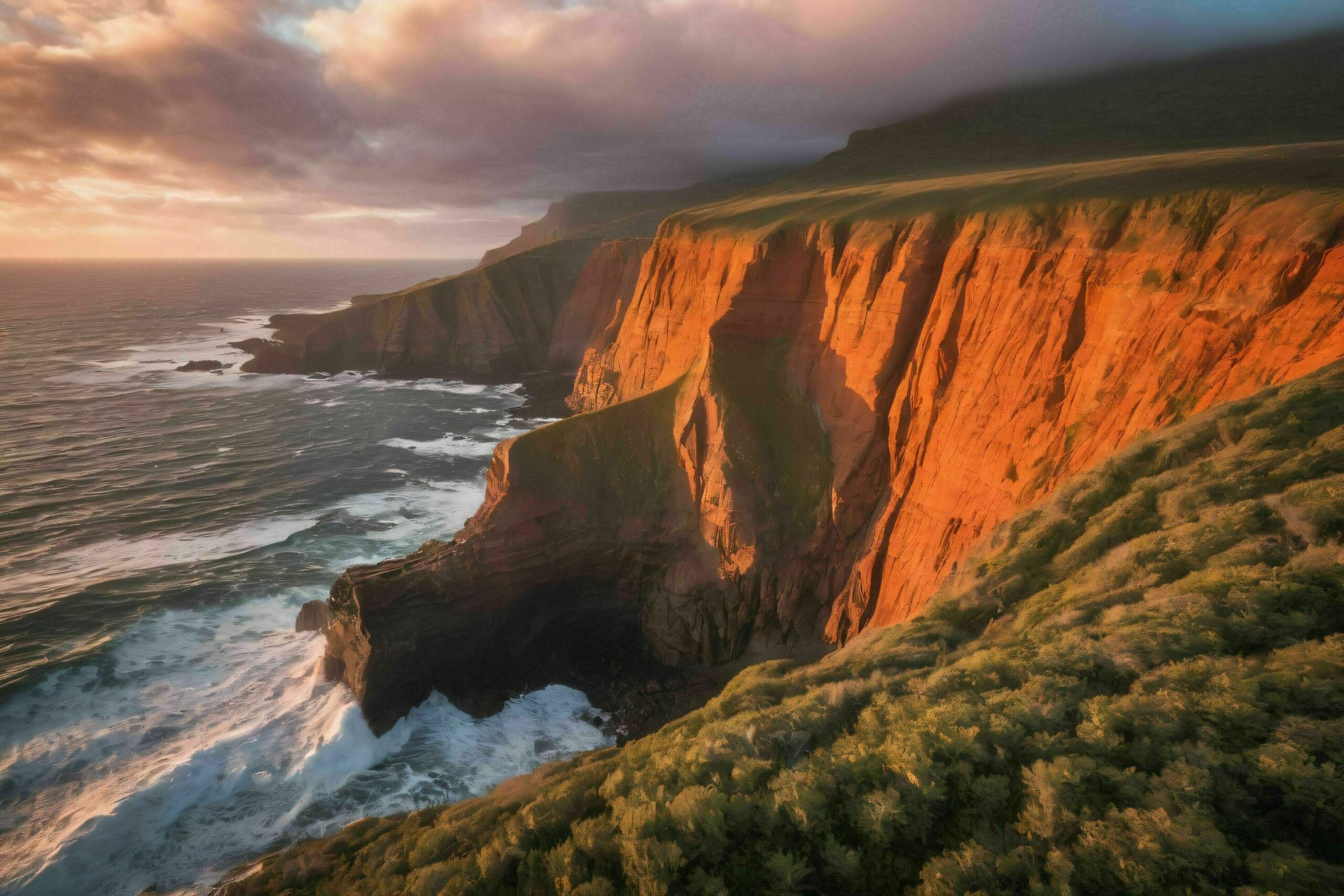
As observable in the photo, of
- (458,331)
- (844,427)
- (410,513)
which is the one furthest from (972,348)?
(458,331)

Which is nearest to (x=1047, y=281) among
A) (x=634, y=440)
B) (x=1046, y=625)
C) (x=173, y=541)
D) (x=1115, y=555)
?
(x=1115, y=555)

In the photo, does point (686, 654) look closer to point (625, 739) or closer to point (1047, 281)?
point (625, 739)

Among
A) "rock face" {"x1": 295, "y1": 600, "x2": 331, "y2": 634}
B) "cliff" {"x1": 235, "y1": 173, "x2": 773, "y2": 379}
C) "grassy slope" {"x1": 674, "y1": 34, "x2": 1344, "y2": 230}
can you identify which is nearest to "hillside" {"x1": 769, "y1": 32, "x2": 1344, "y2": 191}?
"grassy slope" {"x1": 674, "y1": 34, "x2": 1344, "y2": 230}

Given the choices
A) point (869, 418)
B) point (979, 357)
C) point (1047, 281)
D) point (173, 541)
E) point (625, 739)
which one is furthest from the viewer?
point (173, 541)

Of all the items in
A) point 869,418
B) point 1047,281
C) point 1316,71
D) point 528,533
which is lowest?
point 528,533

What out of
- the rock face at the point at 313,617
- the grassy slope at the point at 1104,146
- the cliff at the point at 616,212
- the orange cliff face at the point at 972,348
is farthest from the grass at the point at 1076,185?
the cliff at the point at 616,212

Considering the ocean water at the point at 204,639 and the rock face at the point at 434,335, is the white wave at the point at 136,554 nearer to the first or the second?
the ocean water at the point at 204,639

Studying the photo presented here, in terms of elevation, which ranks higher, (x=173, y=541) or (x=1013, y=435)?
(x=1013, y=435)
